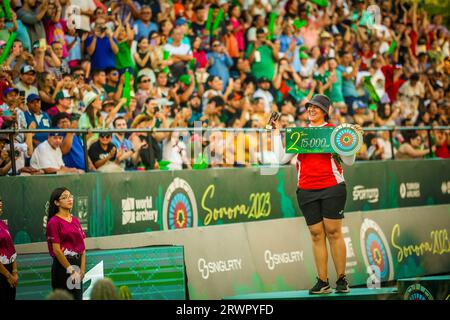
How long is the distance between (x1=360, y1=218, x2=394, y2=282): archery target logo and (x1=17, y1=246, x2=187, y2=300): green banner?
226 inches

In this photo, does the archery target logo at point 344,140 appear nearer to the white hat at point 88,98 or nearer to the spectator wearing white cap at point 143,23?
the white hat at point 88,98

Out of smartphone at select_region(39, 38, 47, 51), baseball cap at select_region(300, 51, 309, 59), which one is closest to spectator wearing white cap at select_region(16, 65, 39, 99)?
smartphone at select_region(39, 38, 47, 51)

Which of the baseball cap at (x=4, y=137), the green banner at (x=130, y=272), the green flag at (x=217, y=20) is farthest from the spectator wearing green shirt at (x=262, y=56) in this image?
the green banner at (x=130, y=272)

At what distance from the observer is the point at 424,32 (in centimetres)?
2520

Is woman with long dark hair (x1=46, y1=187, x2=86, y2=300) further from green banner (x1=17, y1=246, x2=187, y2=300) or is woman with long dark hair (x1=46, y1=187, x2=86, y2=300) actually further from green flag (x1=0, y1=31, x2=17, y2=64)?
green flag (x1=0, y1=31, x2=17, y2=64)

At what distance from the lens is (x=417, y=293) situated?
11.0 metres

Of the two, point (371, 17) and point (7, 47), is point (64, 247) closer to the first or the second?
point (7, 47)

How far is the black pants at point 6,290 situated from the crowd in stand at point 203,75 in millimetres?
2025

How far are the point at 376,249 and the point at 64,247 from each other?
751 cm

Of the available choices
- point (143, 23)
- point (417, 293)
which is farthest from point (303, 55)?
point (417, 293)

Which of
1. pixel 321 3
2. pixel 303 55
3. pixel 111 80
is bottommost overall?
pixel 111 80

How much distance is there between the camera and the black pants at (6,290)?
1166cm

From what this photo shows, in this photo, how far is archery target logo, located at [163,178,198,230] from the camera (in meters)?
15.3

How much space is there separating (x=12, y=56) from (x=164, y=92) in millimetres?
3354
